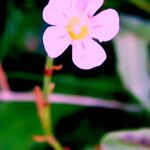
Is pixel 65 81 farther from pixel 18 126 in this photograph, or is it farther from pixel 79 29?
pixel 79 29

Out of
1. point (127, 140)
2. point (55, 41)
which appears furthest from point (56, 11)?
point (127, 140)

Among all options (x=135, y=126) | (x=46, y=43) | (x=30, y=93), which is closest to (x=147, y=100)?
(x=135, y=126)

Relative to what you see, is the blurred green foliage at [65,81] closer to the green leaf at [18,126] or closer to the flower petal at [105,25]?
the green leaf at [18,126]

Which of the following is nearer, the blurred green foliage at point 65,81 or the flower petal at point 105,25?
the flower petal at point 105,25

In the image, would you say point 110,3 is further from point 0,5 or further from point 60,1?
point 60,1

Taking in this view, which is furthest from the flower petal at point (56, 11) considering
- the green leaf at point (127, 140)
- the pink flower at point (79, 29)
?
the green leaf at point (127, 140)

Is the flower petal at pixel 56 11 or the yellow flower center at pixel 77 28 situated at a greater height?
the yellow flower center at pixel 77 28

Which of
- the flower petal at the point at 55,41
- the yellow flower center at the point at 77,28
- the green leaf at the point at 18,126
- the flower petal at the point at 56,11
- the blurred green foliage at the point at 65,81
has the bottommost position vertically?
the flower petal at the point at 55,41
